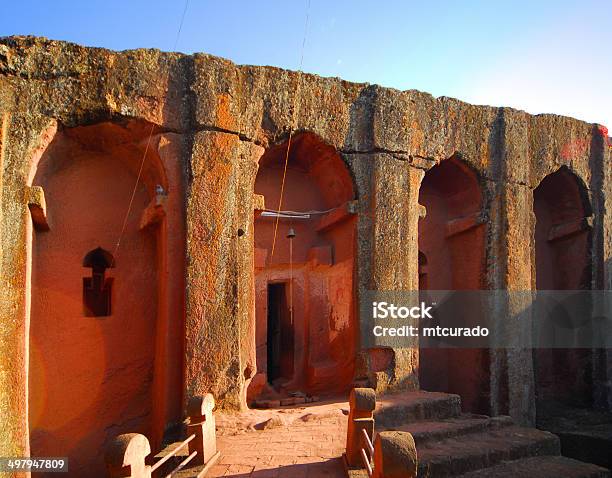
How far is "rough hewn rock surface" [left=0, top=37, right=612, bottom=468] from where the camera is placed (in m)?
6.93

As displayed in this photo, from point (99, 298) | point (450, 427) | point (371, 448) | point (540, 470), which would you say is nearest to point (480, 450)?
point (450, 427)

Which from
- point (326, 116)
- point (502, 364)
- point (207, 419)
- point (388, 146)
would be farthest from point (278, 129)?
point (502, 364)

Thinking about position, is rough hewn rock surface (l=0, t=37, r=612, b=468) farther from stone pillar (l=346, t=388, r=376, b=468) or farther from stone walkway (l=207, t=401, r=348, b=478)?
stone pillar (l=346, t=388, r=376, b=468)

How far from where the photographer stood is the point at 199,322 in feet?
24.3

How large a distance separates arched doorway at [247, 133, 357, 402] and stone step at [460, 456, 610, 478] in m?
2.82

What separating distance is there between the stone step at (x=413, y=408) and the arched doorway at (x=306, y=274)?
115cm

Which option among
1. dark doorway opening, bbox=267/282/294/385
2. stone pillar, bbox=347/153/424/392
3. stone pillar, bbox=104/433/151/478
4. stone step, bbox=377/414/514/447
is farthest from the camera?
dark doorway opening, bbox=267/282/294/385

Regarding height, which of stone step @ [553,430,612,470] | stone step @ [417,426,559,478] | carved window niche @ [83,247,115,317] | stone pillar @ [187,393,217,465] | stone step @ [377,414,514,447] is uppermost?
carved window niche @ [83,247,115,317]

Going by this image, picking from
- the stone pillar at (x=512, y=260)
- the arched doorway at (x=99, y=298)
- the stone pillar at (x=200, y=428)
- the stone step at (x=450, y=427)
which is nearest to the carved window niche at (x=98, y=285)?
the arched doorway at (x=99, y=298)

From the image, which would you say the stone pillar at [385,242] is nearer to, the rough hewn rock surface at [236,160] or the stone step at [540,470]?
the rough hewn rock surface at [236,160]

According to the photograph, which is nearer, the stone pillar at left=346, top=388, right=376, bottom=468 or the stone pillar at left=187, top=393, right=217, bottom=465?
the stone pillar at left=346, top=388, right=376, bottom=468

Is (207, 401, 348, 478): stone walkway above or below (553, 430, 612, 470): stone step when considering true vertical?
above

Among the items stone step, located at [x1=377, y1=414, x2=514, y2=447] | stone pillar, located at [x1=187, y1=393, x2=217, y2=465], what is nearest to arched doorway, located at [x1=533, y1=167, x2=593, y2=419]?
stone step, located at [x1=377, y1=414, x2=514, y2=447]

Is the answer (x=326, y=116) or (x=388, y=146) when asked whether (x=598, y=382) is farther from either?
(x=326, y=116)
